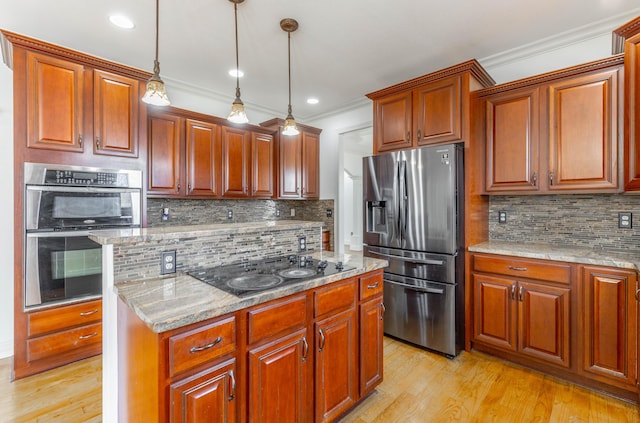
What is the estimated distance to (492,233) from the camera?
9.91ft

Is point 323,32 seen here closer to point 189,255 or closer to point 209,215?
point 189,255

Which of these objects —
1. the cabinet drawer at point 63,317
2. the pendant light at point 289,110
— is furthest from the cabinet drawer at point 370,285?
the cabinet drawer at point 63,317

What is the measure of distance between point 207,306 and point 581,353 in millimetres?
2604

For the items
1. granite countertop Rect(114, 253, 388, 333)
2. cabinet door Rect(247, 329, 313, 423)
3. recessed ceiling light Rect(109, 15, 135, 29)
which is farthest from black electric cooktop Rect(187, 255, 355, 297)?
recessed ceiling light Rect(109, 15, 135, 29)

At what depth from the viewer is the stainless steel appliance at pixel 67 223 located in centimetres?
226

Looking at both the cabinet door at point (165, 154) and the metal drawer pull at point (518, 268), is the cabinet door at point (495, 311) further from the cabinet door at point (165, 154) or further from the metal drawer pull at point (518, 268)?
the cabinet door at point (165, 154)

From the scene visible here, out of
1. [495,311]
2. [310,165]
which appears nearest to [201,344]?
[495,311]

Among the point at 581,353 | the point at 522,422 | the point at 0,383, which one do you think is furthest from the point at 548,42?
the point at 0,383

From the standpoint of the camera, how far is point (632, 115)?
186 centimetres

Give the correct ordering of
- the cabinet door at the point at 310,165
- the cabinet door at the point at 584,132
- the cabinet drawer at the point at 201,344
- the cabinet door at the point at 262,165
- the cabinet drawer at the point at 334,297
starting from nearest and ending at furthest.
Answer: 1. the cabinet drawer at the point at 201,344
2. the cabinet drawer at the point at 334,297
3. the cabinet door at the point at 584,132
4. the cabinet door at the point at 262,165
5. the cabinet door at the point at 310,165

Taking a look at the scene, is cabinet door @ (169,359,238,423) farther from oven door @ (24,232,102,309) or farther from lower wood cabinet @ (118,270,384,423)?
oven door @ (24,232,102,309)

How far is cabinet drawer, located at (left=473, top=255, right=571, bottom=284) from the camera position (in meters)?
2.20

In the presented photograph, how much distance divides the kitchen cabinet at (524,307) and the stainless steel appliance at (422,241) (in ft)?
0.62

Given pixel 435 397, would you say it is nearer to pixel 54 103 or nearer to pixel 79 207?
pixel 79 207
